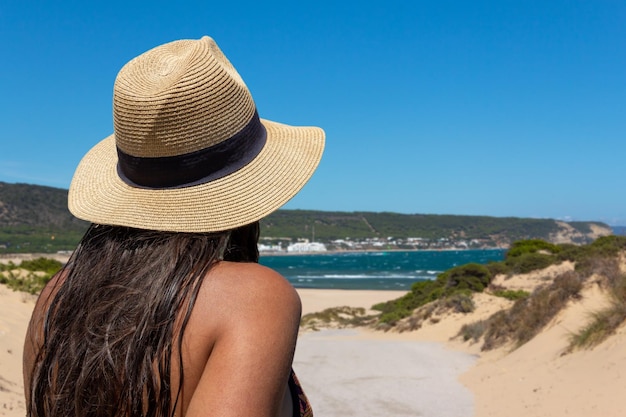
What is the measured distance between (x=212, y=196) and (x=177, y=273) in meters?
0.20

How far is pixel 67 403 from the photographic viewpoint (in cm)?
126

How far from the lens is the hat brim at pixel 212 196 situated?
1.33 m

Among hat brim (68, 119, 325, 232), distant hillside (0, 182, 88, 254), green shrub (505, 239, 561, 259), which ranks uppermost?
hat brim (68, 119, 325, 232)

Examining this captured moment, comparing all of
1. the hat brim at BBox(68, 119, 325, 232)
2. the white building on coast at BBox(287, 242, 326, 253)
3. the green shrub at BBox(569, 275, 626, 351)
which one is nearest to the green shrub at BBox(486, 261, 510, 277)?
the green shrub at BBox(569, 275, 626, 351)

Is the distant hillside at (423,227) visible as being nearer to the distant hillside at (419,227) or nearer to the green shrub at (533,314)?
the distant hillside at (419,227)

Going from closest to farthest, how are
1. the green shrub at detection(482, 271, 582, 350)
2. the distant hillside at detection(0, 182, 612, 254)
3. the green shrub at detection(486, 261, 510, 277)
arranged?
the green shrub at detection(482, 271, 582, 350) → the green shrub at detection(486, 261, 510, 277) → the distant hillside at detection(0, 182, 612, 254)

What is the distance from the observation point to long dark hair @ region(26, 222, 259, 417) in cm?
119

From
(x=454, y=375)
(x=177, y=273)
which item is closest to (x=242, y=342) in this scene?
(x=177, y=273)

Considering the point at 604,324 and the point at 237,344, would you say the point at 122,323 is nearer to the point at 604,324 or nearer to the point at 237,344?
the point at 237,344

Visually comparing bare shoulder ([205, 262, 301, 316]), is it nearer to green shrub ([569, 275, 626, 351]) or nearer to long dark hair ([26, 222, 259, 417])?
long dark hair ([26, 222, 259, 417])

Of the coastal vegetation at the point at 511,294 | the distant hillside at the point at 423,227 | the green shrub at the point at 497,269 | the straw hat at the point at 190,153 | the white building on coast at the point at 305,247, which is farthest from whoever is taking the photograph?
the distant hillside at the point at 423,227

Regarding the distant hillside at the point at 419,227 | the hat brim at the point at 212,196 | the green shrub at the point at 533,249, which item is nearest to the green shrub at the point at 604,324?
the hat brim at the point at 212,196

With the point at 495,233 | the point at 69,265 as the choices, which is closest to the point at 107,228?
the point at 69,265

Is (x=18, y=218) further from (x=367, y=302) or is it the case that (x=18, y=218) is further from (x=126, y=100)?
(x=126, y=100)
